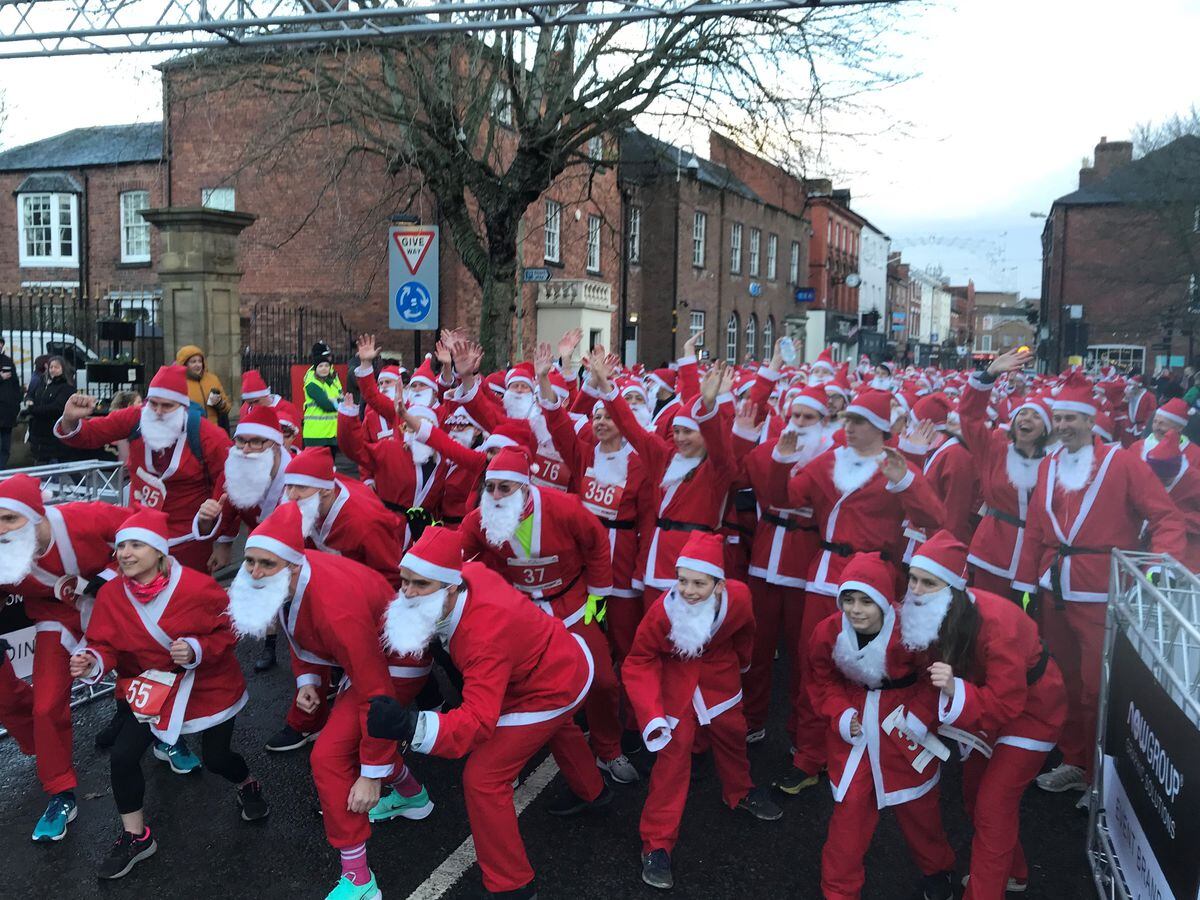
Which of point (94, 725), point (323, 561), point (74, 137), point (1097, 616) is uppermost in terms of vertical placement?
point (74, 137)

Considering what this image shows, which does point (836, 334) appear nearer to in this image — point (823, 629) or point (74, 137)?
point (74, 137)

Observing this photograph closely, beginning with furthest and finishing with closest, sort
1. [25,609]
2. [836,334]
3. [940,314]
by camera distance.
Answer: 1. [940,314]
2. [836,334]
3. [25,609]

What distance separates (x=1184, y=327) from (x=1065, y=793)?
3611cm

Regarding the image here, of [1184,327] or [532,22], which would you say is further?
[1184,327]

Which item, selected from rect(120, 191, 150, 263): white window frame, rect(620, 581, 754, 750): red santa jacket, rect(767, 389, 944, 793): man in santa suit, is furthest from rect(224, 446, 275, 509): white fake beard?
rect(120, 191, 150, 263): white window frame

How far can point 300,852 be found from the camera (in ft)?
13.8

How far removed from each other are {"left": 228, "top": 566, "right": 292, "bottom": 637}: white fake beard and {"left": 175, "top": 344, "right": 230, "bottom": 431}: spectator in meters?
5.51

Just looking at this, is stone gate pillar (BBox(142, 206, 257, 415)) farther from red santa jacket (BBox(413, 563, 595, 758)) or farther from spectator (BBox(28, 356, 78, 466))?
red santa jacket (BBox(413, 563, 595, 758))

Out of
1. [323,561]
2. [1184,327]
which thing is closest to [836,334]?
[1184,327]

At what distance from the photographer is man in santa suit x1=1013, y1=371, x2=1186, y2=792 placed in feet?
16.2

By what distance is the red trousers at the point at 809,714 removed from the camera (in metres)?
4.82

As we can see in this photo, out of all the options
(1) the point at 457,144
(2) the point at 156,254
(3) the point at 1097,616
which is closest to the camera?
Result: (3) the point at 1097,616

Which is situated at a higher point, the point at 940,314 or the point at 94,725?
the point at 940,314

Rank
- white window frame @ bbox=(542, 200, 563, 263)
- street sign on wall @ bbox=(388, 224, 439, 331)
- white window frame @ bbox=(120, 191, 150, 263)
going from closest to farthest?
street sign on wall @ bbox=(388, 224, 439, 331) → white window frame @ bbox=(542, 200, 563, 263) → white window frame @ bbox=(120, 191, 150, 263)
